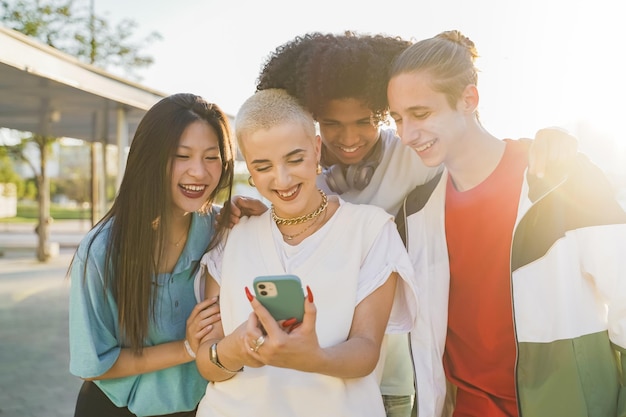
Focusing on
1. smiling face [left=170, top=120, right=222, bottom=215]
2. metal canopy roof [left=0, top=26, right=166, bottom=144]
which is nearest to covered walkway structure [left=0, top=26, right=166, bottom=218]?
metal canopy roof [left=0, top=26, right=166, bottom=144]

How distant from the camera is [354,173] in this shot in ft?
9.39

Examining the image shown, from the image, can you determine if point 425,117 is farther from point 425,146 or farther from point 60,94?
point 60,94

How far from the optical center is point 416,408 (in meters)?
2.48

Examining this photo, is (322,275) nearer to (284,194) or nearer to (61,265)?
(284,194)

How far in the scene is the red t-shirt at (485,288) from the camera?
2.44m

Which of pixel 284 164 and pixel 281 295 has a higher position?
pixel 284 164

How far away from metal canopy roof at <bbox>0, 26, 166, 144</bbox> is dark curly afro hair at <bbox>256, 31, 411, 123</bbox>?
13.1ft

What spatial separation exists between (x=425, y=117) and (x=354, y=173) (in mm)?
584

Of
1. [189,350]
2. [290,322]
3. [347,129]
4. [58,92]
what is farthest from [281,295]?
[58,92]

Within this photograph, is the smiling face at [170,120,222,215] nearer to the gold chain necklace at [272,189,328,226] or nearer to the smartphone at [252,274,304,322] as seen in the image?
the gold chain necklace at [272,189,328,226]

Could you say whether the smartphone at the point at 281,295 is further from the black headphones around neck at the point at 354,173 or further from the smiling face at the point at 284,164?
the black headphones around neck at the point at 354,173

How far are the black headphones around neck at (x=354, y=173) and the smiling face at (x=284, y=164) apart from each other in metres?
0.63

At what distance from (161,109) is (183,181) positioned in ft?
1.02

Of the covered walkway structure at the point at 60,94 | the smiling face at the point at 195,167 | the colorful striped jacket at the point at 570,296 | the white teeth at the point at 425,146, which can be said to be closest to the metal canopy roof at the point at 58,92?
the covered walkway structure at the point at 60,94
